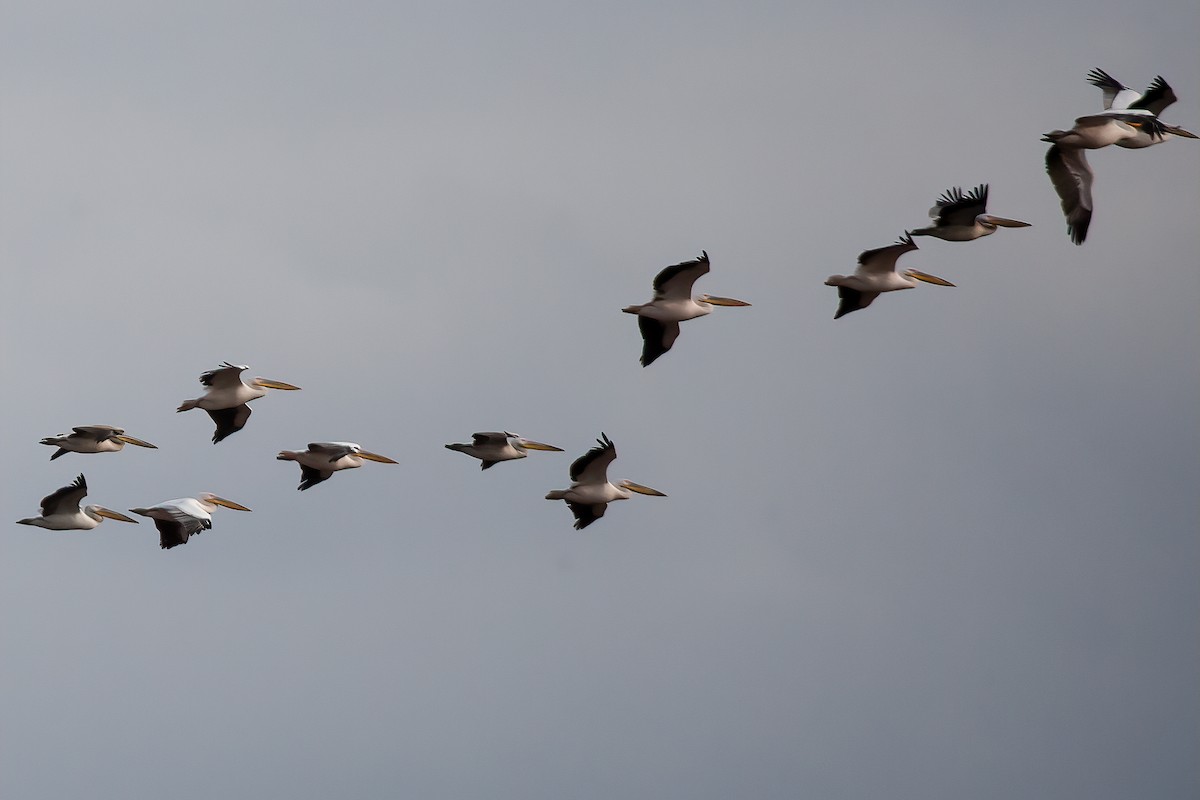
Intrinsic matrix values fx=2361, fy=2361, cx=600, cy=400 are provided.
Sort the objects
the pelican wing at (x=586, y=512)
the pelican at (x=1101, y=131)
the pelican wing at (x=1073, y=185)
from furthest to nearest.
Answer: the pelican wing at (x=586, y=512)
the pelican wing at (x=1073, y=185)
the pelican at (x=1101, y=131)

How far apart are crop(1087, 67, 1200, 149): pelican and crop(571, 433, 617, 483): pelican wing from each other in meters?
7.94

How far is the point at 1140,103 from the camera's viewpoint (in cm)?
3362

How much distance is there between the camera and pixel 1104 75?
3494 centimetres

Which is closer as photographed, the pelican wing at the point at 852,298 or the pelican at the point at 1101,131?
the pelican at the point at 1101,131

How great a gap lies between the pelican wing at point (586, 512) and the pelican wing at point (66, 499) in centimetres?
687

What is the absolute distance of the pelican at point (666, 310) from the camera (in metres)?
31.6

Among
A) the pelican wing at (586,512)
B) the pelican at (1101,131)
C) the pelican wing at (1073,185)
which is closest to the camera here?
the pelican at (1101,131)

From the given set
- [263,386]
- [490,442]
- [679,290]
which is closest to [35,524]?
[263,386]

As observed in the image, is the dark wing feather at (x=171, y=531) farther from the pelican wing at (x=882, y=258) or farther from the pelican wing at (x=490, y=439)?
the pelican wing at (x=882, y=258)

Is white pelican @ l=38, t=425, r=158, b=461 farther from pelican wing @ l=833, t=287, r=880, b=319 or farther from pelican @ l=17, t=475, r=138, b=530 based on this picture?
pelican wing @ l=833, t=287, r=880, b=319

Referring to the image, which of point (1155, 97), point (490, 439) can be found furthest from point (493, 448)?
point (1155, 97)

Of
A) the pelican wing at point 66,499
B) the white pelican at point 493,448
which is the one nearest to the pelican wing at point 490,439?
the white pelican at point 493,448

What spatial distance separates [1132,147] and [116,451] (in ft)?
49.1

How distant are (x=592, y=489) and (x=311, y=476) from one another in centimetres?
394
